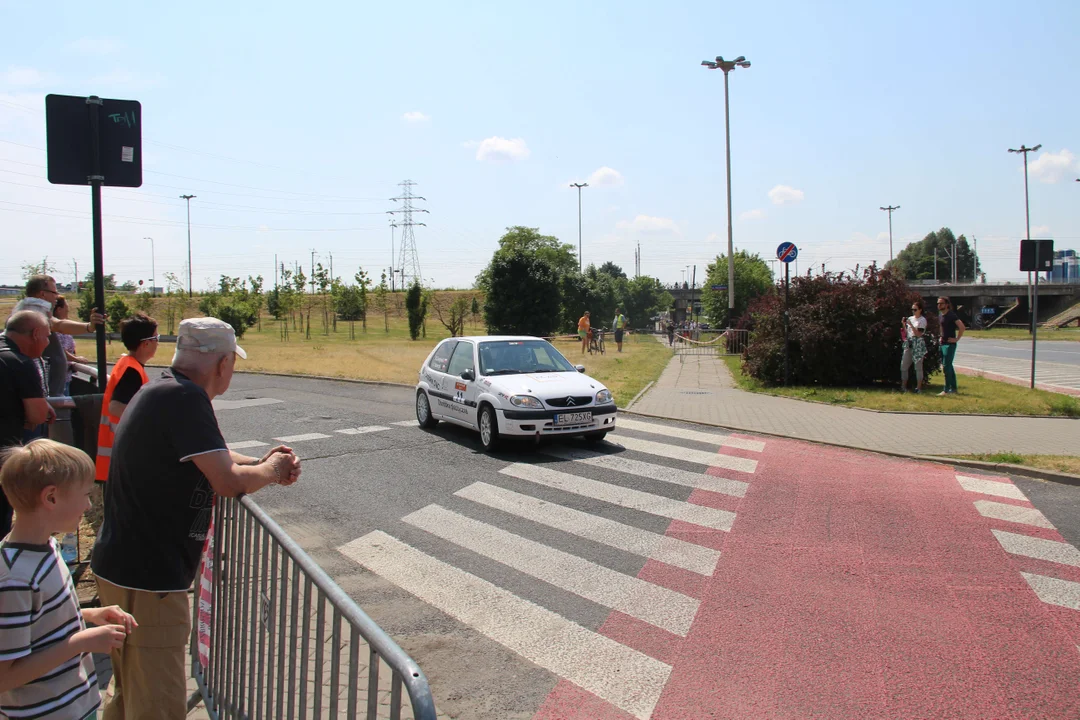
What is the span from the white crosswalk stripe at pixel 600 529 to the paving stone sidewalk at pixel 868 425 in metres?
4.92

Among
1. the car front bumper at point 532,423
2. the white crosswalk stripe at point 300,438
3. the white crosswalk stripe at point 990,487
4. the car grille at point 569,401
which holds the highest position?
the car grille at point 569,401

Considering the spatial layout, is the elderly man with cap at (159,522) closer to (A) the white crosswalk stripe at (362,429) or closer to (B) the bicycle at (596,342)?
(A) the white crosswalk stripe at (362,429)

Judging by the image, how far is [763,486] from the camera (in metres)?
8.72

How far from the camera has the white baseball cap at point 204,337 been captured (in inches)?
127

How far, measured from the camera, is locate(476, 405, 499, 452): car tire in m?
10.8

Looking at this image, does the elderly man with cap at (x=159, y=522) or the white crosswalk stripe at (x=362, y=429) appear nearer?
the elderly man with cap at (x=159, y=522)

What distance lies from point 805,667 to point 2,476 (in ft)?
12.8

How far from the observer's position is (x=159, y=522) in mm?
3062

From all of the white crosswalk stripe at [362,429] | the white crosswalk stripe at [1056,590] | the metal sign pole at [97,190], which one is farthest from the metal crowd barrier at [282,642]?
the white crosswalk stripe at [362,429]

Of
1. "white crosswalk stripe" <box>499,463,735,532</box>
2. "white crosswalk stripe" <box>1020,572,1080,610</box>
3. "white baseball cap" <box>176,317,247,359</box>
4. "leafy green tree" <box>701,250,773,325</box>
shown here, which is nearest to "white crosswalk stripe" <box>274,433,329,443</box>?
"white crosswalk stripe" <box>499,463,735,532</box>

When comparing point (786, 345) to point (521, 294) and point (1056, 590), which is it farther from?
point (521, 294)

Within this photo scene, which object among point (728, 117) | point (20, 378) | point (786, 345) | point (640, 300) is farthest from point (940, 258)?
point (20, 378)

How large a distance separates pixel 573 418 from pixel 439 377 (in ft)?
9.40

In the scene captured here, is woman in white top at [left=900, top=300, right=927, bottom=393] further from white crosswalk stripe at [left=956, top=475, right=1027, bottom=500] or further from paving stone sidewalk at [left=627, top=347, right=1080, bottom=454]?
white crosswalk stripe at [left=956, top=475, right=1027, bottom=500]
